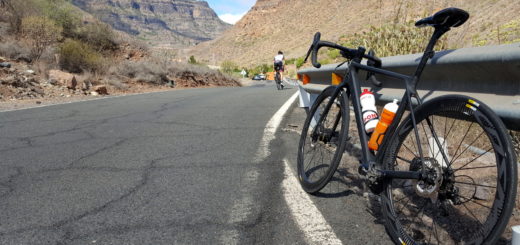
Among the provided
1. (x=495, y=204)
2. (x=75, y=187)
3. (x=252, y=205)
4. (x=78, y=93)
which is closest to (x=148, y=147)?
(x=75, y=187)

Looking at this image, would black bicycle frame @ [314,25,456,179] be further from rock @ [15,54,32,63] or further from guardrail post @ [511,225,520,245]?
rock @ [15,54,32,63]

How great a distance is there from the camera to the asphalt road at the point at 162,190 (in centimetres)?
238

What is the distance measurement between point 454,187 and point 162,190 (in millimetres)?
2168

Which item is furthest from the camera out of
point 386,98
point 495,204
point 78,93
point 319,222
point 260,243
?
point 78,93

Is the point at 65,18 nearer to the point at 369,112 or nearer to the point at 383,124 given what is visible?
the point at 369,112

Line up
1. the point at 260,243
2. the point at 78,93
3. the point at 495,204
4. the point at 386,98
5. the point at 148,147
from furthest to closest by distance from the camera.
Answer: the point at 78,93
the point at 148,147
the point at 386,98
the point at 260,243
the point at 495,204

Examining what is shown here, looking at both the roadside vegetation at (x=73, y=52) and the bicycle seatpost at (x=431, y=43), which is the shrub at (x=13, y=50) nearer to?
the roadside vegetation at (x=73, y=52)

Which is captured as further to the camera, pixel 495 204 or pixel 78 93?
pixel 78 93

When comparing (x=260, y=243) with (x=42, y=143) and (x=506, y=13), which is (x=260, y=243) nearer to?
(x=42, y=143)

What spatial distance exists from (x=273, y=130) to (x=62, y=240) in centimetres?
370

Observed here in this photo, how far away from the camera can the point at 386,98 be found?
123 inches

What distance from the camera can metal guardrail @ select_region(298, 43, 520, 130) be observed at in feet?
6.31

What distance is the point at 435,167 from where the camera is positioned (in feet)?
6.68

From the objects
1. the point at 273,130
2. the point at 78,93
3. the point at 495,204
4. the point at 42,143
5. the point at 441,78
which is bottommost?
the point at 78,93
